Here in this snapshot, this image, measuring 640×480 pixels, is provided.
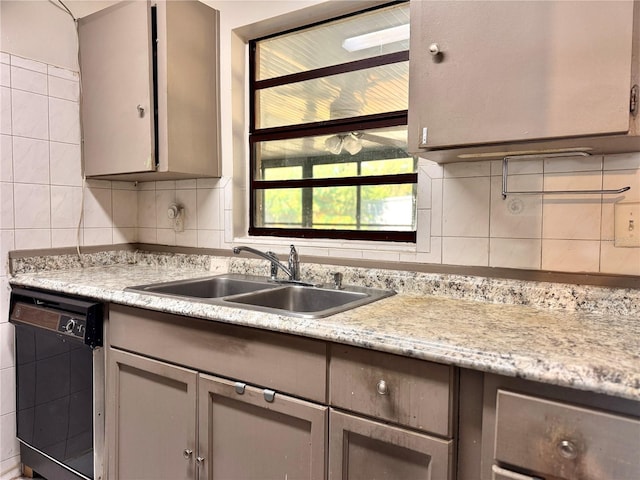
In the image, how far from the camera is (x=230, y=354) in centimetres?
124

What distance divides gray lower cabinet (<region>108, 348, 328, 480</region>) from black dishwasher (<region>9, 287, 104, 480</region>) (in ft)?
0.29

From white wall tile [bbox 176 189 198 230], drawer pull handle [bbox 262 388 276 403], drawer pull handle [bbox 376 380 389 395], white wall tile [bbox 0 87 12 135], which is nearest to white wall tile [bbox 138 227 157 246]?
white wall tile [bbox 176 189 198 230]

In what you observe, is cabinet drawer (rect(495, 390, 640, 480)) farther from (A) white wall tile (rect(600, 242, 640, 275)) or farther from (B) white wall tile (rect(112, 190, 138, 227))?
(B) white wall tile (rect(112, 190, 138, 227))

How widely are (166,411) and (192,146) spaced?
1158mm

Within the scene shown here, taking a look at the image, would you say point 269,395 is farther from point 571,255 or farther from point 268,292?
point 571,255

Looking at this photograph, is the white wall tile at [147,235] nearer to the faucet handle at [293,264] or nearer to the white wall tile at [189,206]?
the white wall tile at [189,206]

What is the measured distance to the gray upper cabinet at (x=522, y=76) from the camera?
3.13 feet

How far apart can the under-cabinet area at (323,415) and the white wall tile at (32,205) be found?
2.64 ft

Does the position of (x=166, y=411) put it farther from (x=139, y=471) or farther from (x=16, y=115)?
(x=16, y=115)

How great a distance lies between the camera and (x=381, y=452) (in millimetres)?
1017

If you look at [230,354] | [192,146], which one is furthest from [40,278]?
[230,354]

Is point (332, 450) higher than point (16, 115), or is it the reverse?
point (16, 115)

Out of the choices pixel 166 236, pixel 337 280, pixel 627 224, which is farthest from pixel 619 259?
pixel 166 236

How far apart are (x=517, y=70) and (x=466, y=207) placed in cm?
53
